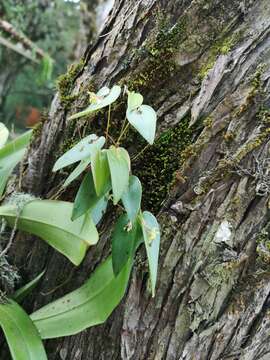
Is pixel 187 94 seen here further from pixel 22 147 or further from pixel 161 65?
pixel 22 147

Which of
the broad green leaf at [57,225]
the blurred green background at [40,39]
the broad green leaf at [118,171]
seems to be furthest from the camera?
the blurred green background at [40,39]

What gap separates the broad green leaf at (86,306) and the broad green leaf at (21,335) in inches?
0.9

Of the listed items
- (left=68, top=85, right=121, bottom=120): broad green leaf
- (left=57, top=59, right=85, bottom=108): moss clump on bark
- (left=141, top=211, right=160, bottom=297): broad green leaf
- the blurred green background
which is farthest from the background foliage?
(left=141, top=211, right=160, bottom=297): broad green leaf

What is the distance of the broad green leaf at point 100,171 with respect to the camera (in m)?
0.63

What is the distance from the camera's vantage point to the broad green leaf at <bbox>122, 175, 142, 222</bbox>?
64cm

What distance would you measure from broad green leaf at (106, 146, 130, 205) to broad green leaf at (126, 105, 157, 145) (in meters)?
0.04

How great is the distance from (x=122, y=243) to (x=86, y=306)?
146 millimetres

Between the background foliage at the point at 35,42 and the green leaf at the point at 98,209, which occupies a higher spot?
the green leaf at the point at 98,209

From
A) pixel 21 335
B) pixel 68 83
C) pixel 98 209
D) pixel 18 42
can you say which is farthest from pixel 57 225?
pixel 18 42

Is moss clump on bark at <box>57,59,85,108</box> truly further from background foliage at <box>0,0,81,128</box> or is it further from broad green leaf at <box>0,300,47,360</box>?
background foliage at <box>0,0,81,128</box>

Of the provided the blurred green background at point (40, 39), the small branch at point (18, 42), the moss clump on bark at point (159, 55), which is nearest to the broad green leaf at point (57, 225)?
the moss clump on bark at point (159, 55)

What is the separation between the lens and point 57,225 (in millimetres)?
758

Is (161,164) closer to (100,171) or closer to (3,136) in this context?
(100,171)

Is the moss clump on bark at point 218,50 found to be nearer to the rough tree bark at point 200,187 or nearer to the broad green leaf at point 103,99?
the rough tree bark at point 200,187
